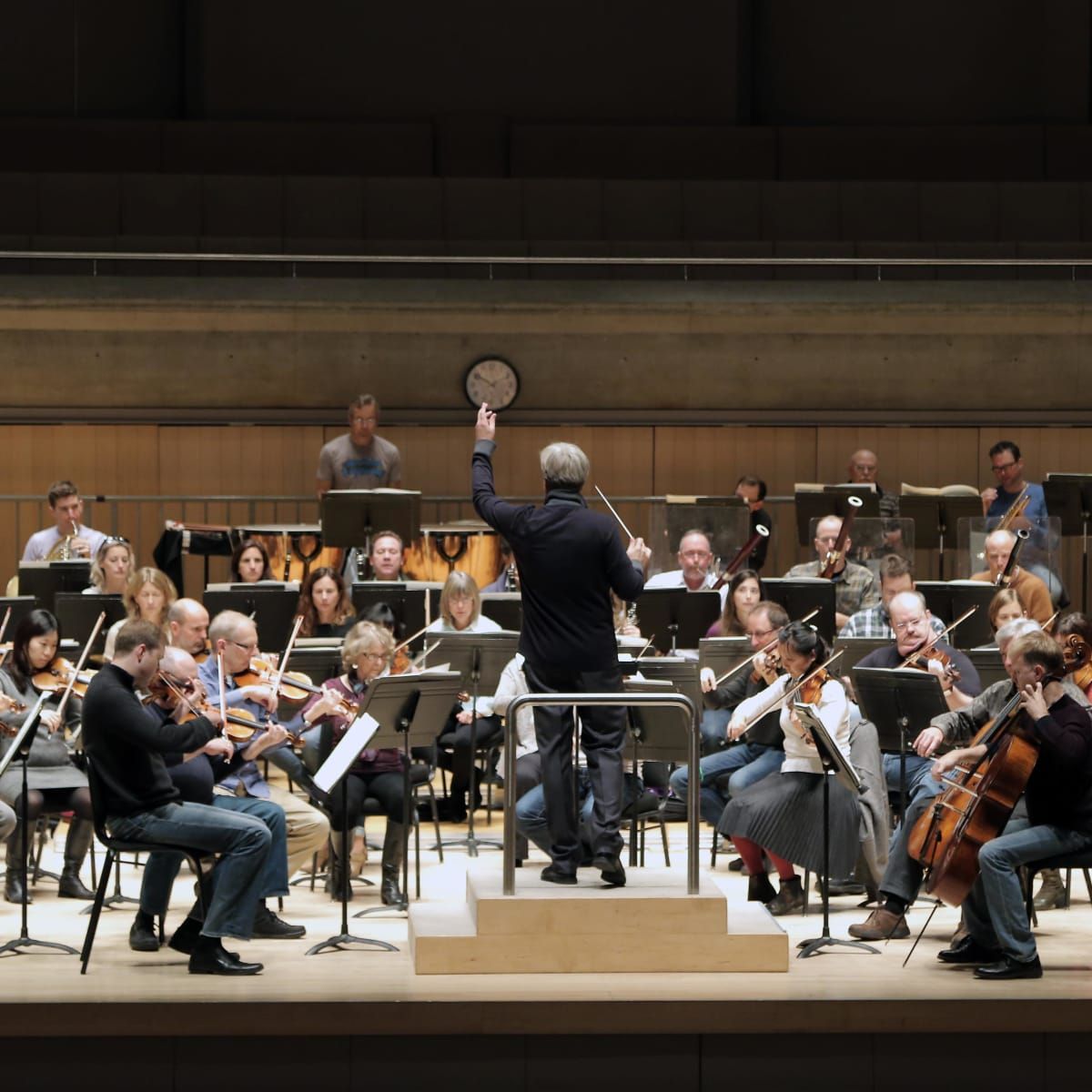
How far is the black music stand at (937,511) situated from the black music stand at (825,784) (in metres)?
4.09

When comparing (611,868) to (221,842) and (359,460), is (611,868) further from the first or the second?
(359,460)

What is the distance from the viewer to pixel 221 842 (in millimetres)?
5828

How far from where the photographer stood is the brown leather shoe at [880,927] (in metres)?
6.24

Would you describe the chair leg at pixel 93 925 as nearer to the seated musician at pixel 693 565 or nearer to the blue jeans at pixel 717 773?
the blue jeans at pixel 717 773

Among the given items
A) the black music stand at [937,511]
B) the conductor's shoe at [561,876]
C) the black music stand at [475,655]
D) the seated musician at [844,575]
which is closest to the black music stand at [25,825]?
the conductor's shoe at [561,876]

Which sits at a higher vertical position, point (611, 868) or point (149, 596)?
point (149, 596)

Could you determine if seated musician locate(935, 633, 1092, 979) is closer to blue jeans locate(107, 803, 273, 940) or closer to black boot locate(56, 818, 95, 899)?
blue jeans locate(107, 803, 273, 940)

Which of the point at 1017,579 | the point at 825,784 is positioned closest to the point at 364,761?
the point at 825,784

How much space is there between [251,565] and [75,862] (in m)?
2.42

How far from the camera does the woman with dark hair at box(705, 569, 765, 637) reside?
799 cm

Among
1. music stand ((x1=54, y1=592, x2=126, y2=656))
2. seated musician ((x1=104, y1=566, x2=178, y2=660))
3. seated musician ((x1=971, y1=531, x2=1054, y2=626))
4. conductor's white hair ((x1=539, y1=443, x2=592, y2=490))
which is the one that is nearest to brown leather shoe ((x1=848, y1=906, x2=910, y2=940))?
conductor's white hair ((x1=539, y1=443, x2=592, y2=490))

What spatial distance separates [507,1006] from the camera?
5516mm

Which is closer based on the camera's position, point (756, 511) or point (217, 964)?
point (217, 964)

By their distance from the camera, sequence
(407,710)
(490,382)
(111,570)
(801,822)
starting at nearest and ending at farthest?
(407,710)
(801,822)
(111,570)
(490,382)
